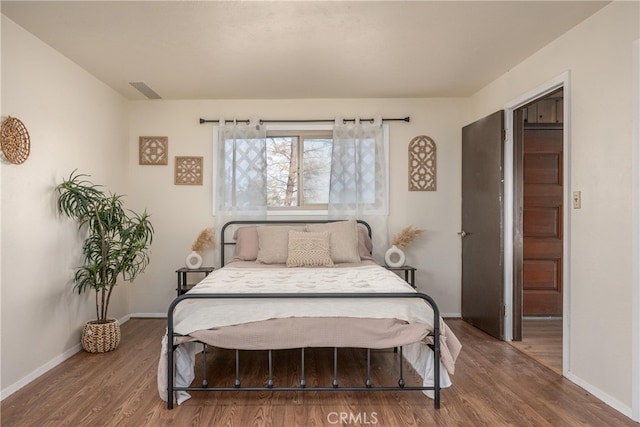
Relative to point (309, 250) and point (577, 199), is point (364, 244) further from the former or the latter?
point (577, 199)

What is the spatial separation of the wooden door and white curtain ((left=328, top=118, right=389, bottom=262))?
162 centimetres

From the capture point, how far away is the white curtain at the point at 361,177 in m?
4.51

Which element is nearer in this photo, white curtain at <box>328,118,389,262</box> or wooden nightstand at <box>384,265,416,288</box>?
wooden nightstand at <box>384,265,416,288</box>

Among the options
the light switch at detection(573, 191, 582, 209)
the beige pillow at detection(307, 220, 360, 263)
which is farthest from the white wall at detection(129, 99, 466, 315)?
the light switch at detection(573, 191, 582, 209)

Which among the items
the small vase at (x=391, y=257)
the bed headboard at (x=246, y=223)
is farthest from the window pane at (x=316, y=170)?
the small vase at (x=391, y=257)

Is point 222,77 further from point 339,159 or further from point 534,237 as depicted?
point 534,237

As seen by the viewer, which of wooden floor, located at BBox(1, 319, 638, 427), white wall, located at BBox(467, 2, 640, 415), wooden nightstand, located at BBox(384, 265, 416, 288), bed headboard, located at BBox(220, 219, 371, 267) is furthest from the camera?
bed headboard, located at BBox(220, 219, 371, 267)

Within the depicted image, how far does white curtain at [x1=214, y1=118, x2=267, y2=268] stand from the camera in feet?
14.8

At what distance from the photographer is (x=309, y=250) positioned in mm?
3822

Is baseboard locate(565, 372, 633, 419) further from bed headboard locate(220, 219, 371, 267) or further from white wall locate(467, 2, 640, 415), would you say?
bed headboard locate(220, 219, 371, 267)

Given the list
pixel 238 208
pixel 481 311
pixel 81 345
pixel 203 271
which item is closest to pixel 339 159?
pixel 238 208

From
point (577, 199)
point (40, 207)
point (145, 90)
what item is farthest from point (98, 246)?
point (577, 199)

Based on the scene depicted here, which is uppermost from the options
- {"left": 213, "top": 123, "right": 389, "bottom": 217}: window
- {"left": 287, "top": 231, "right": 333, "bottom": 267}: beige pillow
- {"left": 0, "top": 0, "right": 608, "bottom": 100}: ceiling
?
{"left": 0, "top": 0, "right": 608, "bottom": 100}: ceiling

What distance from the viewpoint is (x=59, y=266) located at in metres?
3.26
